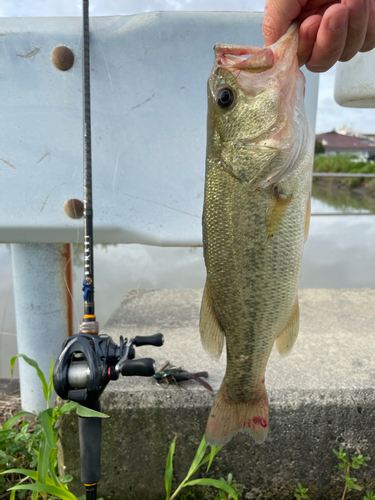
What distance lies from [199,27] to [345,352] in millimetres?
1916

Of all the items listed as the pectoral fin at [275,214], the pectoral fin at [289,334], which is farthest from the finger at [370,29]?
the pectoral fin at [289,334]

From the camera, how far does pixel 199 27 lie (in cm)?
186

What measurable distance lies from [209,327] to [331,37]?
954 mm

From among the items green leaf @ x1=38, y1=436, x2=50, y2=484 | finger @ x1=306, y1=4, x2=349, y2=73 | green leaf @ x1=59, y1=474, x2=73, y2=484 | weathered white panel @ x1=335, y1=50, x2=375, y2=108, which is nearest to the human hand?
finger @ x1=306, y1=4, x2=349, y2=73

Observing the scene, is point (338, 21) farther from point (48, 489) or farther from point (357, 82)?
point (48, 489)

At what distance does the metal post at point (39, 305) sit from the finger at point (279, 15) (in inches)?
66.2

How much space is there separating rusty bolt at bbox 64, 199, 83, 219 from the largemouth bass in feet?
3.30

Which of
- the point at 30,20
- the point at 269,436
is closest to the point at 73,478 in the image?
the point at 269,436

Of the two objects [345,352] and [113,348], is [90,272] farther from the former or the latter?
[345,352]

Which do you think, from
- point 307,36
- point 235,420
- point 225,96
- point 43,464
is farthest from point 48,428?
point 307,36

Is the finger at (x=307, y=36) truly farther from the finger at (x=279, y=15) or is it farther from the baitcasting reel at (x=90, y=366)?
the baitcasting reel at (x=90, y=366)

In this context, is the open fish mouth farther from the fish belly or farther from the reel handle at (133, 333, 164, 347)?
the reel handle at (133, 333, 164, 347)

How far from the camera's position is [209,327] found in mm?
1292

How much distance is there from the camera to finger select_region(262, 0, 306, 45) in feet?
3.92
